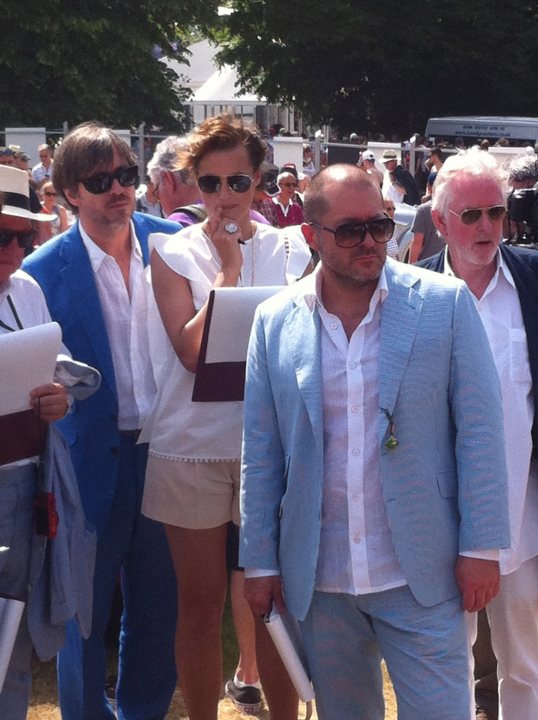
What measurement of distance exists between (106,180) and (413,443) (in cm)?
148

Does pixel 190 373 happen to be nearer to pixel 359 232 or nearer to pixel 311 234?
pixel 311 234

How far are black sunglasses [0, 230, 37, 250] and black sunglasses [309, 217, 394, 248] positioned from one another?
0.96 metres

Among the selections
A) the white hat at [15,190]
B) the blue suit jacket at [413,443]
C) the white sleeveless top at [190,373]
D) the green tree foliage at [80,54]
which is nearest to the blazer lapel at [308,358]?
the blue suit jacket at [413,443]

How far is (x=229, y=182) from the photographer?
362 centimetres

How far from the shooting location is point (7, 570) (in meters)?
3.28

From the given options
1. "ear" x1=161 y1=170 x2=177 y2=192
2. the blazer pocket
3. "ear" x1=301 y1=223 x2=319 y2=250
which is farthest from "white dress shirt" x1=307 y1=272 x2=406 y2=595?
"ear" x1=161 y1=170 x2=177 y2=192

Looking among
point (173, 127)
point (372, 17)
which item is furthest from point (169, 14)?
point (372, 17)

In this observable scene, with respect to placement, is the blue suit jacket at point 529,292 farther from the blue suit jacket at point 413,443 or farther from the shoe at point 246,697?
the shoe at point 246,697

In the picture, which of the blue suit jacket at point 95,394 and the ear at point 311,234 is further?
the blue suit jacket at point 95,394

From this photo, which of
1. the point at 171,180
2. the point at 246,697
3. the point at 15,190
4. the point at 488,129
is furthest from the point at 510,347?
the point at 488,129

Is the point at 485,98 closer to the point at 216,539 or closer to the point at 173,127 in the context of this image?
the point at 173,127

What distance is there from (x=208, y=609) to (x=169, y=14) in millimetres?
32586

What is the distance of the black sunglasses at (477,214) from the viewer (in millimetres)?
3594

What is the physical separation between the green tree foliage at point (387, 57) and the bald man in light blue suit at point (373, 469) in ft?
123
